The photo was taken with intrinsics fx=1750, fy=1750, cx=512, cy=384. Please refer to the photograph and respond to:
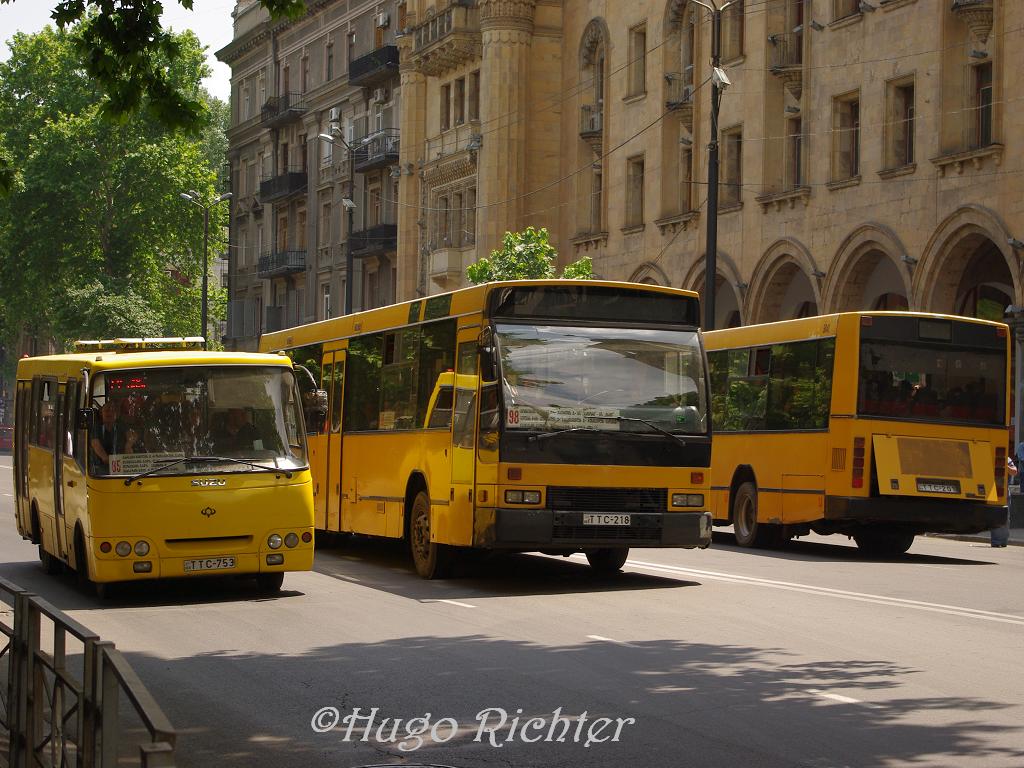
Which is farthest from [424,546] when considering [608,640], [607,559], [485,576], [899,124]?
[899,124]

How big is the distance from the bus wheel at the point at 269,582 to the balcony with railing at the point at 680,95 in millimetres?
30833

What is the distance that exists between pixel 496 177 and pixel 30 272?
32.5 meters

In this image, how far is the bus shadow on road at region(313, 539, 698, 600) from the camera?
16.1 metres

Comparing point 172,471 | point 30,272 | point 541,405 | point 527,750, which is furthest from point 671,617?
point 30,272

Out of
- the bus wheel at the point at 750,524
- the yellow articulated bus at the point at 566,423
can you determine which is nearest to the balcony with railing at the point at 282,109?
the bus wheel at the point at 750,524

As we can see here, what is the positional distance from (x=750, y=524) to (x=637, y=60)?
2625cm

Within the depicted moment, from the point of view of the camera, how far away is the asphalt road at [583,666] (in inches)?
327

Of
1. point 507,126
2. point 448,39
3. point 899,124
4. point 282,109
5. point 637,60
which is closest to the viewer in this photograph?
point 899,124

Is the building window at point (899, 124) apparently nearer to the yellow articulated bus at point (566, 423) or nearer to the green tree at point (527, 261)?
the green tree at point (527, 261)

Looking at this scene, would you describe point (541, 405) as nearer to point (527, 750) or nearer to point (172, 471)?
point (172, 471)

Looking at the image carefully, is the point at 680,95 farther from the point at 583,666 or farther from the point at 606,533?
the point at 583,666

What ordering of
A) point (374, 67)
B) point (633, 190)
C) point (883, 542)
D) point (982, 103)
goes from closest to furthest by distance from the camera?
point (883, 542) < point (982, 103) < point (633, 190) < point (374, 67)

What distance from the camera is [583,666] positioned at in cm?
1083

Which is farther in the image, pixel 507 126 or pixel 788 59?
pixel 507 126
